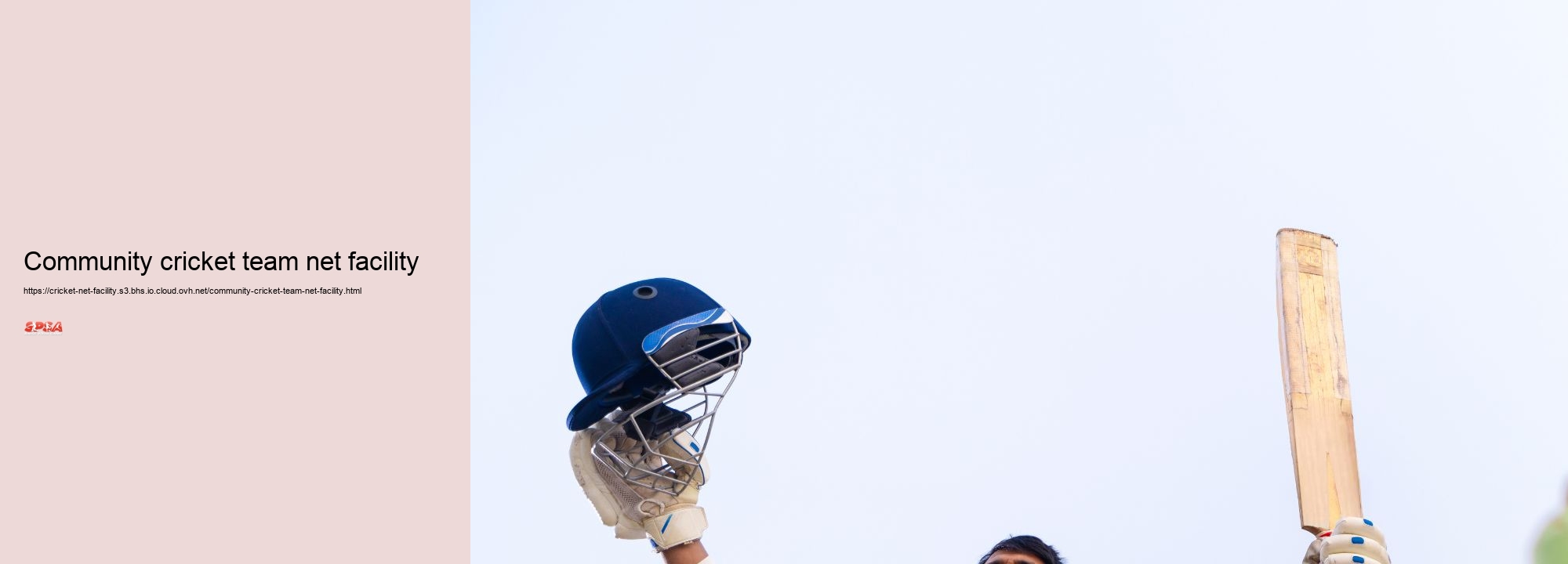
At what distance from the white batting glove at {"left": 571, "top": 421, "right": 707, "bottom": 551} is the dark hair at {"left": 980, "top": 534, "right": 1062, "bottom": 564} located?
1.11 meters

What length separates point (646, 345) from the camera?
13.5 ft

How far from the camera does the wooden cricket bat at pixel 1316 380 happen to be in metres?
4.54

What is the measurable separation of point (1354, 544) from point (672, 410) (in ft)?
6.96

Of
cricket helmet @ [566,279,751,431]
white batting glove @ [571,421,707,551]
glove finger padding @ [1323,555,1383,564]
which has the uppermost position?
cricket helmet @ [566,279,751,431]

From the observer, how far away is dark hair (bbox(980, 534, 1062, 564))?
475 centimetres

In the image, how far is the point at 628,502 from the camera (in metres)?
4.29

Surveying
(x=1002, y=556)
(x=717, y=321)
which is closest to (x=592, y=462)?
(x=717, y=321)

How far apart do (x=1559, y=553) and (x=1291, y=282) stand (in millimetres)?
4304

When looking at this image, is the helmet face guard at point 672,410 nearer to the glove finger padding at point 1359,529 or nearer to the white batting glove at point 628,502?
the white batting glove at point 628,502

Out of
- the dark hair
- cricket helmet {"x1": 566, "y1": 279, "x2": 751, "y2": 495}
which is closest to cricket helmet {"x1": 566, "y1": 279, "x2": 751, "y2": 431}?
cricket helmet {"x1": 566, "y1": 279, "x2": 751, "y2": 495}

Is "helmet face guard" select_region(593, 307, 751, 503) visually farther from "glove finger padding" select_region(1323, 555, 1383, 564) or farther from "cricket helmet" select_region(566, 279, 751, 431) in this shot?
"glove finger padding" select_region(1323, 555, 1383, 564)

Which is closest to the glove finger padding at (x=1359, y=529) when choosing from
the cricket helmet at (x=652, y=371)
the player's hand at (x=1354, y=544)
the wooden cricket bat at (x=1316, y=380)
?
the player's hand at (x=1354, y=544)

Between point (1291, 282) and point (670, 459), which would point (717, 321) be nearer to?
point (670, 459)

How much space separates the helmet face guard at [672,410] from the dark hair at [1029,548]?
1108mm
